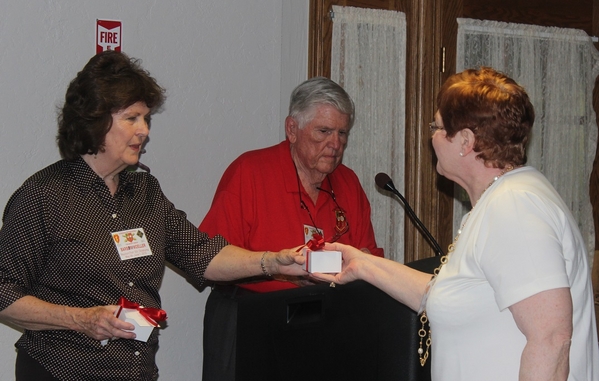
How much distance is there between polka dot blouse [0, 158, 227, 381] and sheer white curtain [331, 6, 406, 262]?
63.4 inches

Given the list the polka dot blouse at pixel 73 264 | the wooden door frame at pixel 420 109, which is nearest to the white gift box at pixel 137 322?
the polka dot blouse at pixel 73 264

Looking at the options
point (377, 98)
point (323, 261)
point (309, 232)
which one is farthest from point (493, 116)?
point (377, 98)

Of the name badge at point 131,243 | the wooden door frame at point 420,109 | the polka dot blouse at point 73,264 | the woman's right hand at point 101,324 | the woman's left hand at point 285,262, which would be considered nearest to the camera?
the woman's right hand at point 101,324

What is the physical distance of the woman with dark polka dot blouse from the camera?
209cm

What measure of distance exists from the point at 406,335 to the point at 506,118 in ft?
2.61

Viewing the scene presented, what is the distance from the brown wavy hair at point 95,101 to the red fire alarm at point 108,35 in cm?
80

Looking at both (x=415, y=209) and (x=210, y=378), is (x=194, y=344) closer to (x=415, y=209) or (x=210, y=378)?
(x=210, y=378)

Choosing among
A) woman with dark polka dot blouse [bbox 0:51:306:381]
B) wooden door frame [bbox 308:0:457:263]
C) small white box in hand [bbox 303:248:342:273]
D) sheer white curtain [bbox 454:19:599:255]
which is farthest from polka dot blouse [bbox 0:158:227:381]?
sheer white curtain [bbox 454:19:599:255]

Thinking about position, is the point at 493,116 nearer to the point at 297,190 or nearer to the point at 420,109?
the point at 297,190

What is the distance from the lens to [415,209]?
12.3 ft

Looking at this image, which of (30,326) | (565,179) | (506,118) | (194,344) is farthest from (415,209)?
(30,326)

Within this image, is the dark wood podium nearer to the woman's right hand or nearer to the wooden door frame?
the woman's right hand

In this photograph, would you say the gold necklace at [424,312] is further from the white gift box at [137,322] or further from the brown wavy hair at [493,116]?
the white gift box at [137,322]

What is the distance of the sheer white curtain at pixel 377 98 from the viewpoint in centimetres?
361
